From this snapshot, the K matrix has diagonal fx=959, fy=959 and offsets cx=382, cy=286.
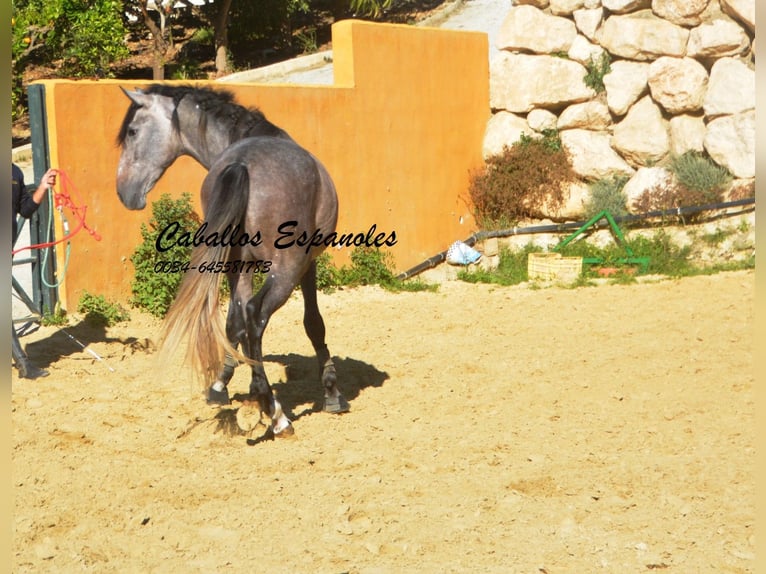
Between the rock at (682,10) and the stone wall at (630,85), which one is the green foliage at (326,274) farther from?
the rock at (682,10)

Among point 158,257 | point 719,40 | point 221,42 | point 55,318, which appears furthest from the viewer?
point 221,42

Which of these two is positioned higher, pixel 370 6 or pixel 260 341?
pixel 370 6

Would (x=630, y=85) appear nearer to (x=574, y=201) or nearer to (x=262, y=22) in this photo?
(x=574, y=201)

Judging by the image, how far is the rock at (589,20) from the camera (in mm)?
11055

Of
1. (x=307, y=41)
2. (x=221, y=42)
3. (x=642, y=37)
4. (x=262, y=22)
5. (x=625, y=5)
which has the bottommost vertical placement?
(x=642, y=37)

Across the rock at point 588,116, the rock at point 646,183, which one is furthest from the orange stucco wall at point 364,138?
the rock at point 646,183

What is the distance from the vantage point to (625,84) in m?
10.8

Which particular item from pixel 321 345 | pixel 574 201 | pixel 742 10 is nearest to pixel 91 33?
pixel 574 201

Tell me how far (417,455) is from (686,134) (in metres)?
6.83

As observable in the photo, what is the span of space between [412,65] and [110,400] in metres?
5.78

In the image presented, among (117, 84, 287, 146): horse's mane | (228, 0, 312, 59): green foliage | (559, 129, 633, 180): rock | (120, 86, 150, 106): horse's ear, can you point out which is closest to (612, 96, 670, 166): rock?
(559, 129, 633, 180): rock

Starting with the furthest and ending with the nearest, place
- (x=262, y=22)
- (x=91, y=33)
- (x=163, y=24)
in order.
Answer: (x=262, y=22) < (x=163, y=24) < (x=91, y=33)

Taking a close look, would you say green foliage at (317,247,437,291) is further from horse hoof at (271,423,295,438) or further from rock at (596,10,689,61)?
horse hoof at (271,423,295,438)

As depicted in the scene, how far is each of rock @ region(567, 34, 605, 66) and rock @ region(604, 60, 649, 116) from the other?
0.30 m
